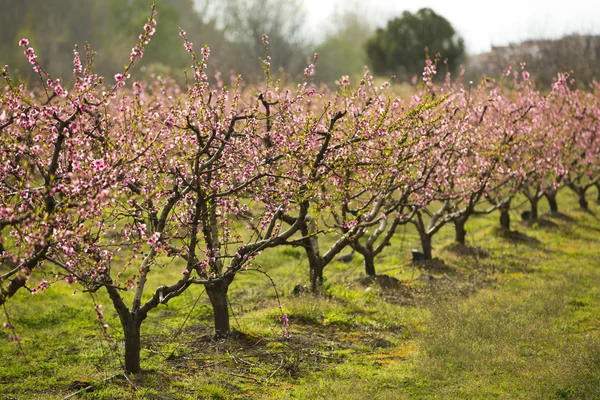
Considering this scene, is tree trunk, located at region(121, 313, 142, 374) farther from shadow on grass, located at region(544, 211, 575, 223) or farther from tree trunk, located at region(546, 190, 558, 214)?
tree trunk, located at region(546, 190, 558, 214)

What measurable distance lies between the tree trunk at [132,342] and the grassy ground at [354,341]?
0.68 ft

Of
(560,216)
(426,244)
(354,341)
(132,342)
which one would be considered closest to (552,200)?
(560,216)

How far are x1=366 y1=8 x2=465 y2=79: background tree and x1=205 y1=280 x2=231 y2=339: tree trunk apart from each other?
40.8m

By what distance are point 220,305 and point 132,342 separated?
1942 millimetres

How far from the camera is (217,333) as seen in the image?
10.6m

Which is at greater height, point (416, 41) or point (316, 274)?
point (416, 41)

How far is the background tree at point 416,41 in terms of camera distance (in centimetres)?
4938

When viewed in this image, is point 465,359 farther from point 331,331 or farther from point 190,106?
point 190,106

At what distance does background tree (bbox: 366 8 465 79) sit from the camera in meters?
49.4

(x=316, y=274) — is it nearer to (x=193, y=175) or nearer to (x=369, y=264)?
(x=369, y=264)

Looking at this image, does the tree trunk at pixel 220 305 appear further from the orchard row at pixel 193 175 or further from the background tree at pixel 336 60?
the background tree at pixel 336 60

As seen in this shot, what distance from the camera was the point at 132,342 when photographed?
28.8 ft

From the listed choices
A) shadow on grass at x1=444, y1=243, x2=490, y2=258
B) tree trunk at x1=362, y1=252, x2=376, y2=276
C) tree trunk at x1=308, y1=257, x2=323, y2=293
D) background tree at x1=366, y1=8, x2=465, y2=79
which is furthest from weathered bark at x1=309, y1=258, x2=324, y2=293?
background tree at x1=366, y1=8, x2=465, y2=79

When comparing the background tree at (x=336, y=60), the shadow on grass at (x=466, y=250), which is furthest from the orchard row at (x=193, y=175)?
the background tree at (x=336, y=60)
